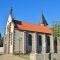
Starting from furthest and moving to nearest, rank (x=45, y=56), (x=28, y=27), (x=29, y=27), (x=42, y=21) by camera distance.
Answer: (x=42, y=21) < (x=29, y=27) < (x=28, y=27) < (x=45, y=56)

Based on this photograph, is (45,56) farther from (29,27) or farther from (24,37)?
(29,27)

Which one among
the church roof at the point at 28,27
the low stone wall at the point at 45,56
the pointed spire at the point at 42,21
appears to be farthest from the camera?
the pointed spire at the point at 42,21

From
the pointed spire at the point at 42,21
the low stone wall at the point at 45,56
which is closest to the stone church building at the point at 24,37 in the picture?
the pointed spire at the point at 42,21

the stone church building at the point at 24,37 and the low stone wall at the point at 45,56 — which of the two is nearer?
the low stone wall at the point at 45,56

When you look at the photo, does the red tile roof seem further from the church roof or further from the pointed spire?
the pointed spire

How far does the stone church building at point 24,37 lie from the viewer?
176ft

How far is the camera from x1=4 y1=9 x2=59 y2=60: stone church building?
53.7 metres

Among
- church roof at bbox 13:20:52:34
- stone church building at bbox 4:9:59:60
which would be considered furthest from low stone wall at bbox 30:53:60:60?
church roof at bbox 13:20:52:34

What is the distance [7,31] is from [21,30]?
5.92m

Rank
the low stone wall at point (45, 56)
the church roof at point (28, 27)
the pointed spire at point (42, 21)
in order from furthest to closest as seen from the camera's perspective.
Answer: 1. the pointed spire at point (42, 21)
2. the church roof at point (28, 27)
3. the low stone wall at point (45, 56)

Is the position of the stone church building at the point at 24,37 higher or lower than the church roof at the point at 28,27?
lower

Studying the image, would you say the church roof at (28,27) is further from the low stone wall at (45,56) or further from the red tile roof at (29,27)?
the low stone wall at (45,56)

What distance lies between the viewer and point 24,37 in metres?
54.8

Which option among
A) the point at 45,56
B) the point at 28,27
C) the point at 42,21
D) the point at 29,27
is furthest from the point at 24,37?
the point at 45,56
